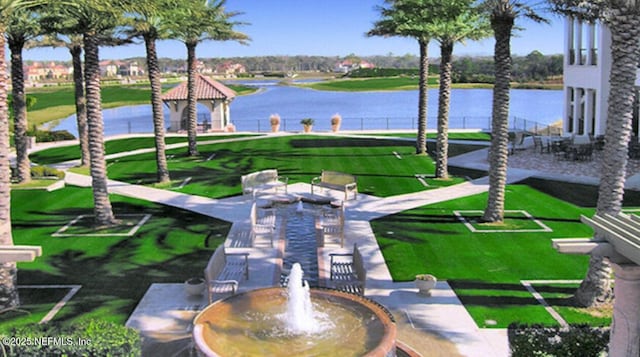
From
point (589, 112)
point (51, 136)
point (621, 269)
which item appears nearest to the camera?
point (621, 269)

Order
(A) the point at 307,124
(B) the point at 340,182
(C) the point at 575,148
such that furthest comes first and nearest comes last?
(A) the point at 307,124, (C) the point at 575,148, (B) the point at 340,182

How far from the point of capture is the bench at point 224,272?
12.2m

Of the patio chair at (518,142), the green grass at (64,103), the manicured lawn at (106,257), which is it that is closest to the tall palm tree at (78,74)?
the manicured lawn at (106,257)

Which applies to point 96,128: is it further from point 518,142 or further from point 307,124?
point 307,124

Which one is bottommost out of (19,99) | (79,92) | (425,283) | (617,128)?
(425,283)

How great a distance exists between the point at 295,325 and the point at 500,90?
11.0 meters

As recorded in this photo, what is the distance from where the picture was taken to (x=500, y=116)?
711 inches

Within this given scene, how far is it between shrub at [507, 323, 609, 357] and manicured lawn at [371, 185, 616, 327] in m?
2.40

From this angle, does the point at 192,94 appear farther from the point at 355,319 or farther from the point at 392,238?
the point at 355,319

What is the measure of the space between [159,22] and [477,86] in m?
94.5

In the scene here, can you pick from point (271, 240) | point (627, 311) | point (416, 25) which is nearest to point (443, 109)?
point (416, 25)

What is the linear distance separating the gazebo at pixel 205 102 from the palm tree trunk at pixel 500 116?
28.5 metres

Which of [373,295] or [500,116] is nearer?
[373,295]

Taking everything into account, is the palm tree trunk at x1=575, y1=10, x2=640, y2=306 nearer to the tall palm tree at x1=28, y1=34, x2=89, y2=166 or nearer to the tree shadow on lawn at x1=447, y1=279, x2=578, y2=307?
the tree shadow on lawn at x1=447, y1=279, x2=578, y2=307
